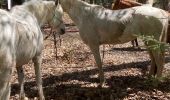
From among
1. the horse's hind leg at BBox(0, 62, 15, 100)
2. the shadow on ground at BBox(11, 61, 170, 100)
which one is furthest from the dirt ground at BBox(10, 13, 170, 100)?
the horse's hind leg at BBox(0, 62, 15, 100)

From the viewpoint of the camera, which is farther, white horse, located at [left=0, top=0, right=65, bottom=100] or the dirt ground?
the dirt ground

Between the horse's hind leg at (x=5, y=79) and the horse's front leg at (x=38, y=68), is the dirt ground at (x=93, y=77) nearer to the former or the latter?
the horse's front leg at (x=38, y=68)

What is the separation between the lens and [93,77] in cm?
883

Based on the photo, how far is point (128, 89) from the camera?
7656mm

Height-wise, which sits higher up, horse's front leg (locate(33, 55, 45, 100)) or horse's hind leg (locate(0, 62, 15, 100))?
horse's hind leg (locate(0, 62, 15, 100))

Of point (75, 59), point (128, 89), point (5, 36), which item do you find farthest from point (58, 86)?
point (5, 36)

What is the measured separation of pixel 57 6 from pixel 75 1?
76cm

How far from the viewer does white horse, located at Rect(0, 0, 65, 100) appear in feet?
14.6

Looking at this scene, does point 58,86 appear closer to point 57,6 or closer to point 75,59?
point 57,6

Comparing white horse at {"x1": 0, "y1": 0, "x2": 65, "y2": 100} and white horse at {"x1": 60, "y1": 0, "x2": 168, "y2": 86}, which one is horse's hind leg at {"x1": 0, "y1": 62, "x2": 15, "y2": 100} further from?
white horse at {"x1": 60, "y1": 0, "x2": 168, "y2": 86}

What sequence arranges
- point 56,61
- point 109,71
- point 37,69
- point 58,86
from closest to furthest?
1. point 37,69
2. point 58,86
3. point 109,71
4. point 56,61

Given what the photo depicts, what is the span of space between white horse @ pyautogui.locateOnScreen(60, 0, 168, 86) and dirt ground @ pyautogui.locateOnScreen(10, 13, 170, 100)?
1.41 feet

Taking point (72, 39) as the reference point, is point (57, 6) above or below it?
above

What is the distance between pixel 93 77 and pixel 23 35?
3.55 meters
